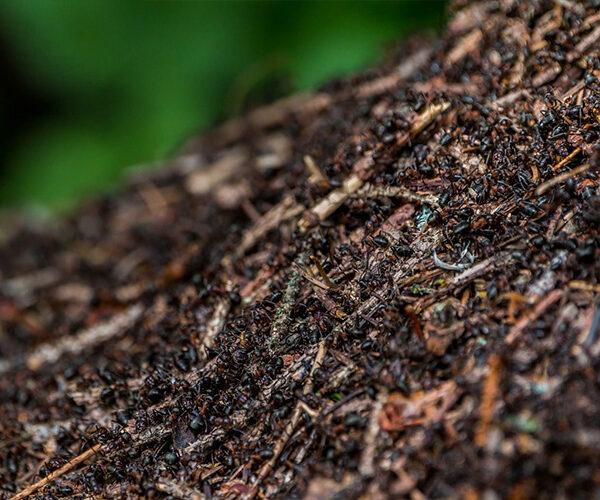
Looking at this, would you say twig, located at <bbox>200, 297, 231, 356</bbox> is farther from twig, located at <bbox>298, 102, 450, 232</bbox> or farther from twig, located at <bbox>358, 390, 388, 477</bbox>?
twig, located at <bbox>358, 390, 388, 477</bbox>

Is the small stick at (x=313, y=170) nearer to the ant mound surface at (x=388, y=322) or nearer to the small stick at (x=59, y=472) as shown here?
the ant mound surface at (x=388, y=322)

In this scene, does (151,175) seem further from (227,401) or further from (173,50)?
(227,401)

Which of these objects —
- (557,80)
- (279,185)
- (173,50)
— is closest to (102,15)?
(173,50)

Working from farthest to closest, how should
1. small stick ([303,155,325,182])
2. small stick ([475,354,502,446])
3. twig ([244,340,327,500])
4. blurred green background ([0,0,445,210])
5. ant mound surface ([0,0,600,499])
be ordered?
blurred green background ([0,0,445,210])
small stick ([303,155,325,182])
twig ([244,340,327,500])
ant mound surface ([0,0,600,499])
small stick ([475,354,502,446])

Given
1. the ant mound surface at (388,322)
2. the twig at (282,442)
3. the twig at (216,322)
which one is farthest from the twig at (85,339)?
the twig at (282,442)

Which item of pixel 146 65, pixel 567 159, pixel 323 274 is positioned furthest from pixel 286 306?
pixel 146 65

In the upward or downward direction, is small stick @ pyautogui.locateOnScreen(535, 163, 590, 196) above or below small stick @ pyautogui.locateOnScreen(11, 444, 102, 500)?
above

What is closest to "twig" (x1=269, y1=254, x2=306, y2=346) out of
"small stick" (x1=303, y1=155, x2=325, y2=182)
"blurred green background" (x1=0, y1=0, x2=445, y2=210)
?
"small stick" (x1=303, y1=155, x2=325, y2=182)
